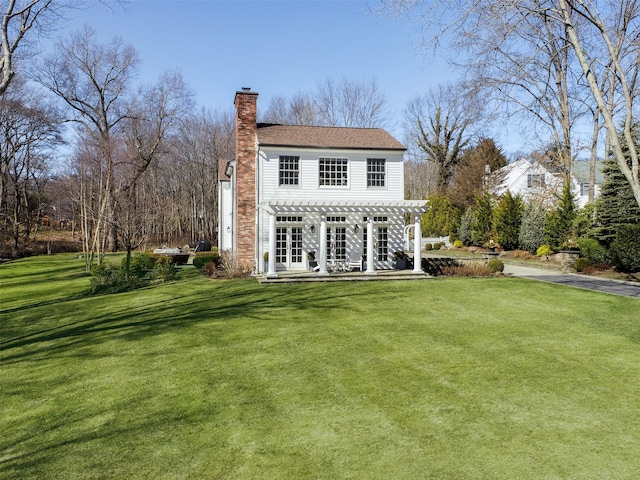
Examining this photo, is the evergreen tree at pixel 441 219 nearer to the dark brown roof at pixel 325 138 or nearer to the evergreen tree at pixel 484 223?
the evergreen tree at pixel 484 223

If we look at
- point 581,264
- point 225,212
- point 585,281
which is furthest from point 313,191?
point 581,264

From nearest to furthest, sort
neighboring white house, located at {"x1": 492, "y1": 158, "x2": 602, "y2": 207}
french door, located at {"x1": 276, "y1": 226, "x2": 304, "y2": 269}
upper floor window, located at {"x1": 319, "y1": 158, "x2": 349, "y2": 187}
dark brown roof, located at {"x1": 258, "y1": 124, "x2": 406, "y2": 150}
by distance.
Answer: dark brown roof, located at {"x1": 258, "y1": 124, "x2": 406, "y2": 150} → french door, located at {"x1": 276, "y1": 226, "x2": 304, "y2": 269} → upper floor window, located at {"x1": 319, "y1": 158, "x2": 349, "y2": 187} → neighboring white house, located at {"x1": 492, "y1": 158, "x2": 602, "y2": 207}

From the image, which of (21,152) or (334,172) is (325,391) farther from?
(21,152)

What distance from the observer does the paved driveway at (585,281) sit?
14990 millimetres

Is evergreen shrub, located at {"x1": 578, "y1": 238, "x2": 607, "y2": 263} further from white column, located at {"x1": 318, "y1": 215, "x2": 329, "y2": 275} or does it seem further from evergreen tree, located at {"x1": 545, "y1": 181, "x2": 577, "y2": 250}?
white column, located at {"x1": 318, "y1": 215, "x2": 329, "y2": 275}

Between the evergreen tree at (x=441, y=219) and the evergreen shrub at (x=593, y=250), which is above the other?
the evergreen tree at (x=441, y=219)

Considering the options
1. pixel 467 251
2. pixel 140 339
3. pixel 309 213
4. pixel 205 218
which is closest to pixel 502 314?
pixel 140 339

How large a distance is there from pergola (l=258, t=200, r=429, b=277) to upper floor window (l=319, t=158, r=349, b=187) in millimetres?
1659

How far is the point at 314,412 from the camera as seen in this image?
593 centimetres

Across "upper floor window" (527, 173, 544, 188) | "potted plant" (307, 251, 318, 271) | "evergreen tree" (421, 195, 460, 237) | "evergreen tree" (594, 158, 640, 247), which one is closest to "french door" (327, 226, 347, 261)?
"potted plant" (307, 251, 318, 271)

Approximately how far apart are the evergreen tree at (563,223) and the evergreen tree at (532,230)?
79.3 inches

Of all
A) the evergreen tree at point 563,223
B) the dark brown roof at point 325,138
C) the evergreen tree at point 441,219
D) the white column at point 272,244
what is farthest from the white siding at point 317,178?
the evergreen tree at point 441,219

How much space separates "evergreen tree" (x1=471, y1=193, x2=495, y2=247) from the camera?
33.0m

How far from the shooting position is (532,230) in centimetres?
2794
